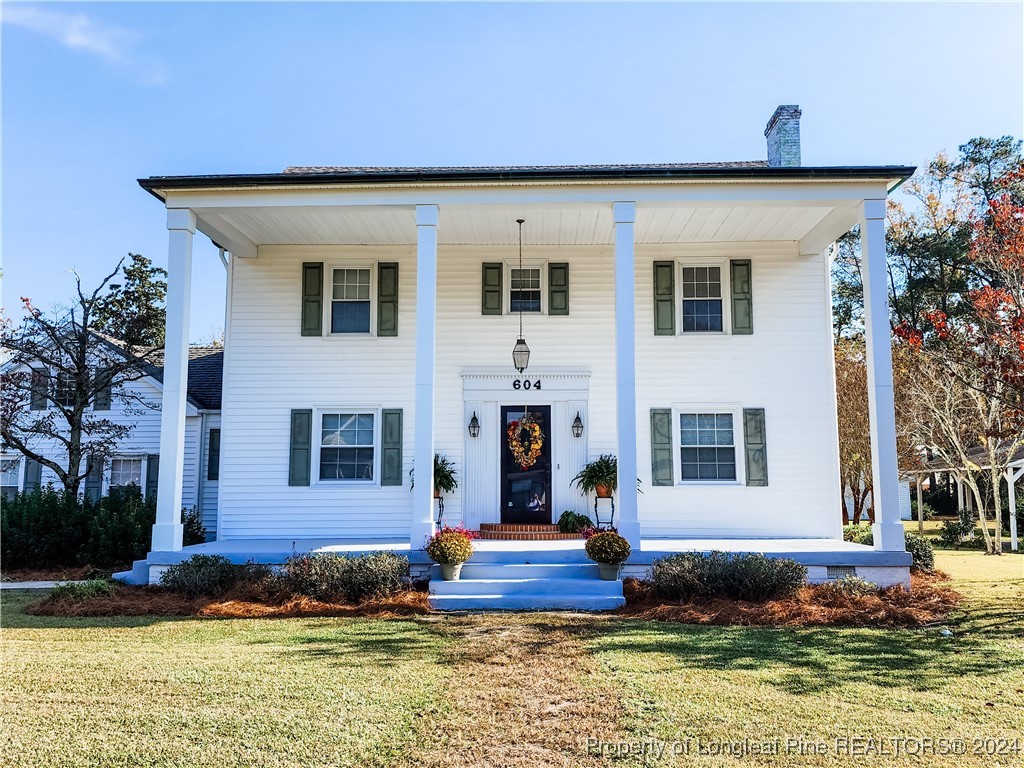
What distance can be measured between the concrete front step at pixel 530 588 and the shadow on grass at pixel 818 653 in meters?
1.42

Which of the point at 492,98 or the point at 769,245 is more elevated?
the point at 492,98

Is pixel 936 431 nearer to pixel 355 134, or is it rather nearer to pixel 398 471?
pixel 398 471

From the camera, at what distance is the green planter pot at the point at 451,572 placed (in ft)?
30.8

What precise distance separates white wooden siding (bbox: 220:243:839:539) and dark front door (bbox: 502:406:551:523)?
190 millimetres

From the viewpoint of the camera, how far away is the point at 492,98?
11672mm

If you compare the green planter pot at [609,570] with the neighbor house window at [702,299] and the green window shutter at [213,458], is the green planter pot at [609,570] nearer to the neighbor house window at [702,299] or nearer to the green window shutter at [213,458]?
the neighbor house window at [702,299]

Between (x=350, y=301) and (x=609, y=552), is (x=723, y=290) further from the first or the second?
(x=350, y=301)

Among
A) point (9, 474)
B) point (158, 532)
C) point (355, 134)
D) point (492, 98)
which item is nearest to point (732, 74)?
point (492, 98)

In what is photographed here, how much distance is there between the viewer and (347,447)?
1239 cm

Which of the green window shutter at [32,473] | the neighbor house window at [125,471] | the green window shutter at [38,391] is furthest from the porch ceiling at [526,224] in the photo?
the green window shutter at [32,473]

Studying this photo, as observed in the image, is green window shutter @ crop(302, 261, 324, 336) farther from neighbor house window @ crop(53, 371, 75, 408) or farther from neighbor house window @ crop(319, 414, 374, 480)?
neighbor house window @ crop(53, 371, 75, 408)

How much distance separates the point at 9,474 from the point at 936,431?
22.7 m

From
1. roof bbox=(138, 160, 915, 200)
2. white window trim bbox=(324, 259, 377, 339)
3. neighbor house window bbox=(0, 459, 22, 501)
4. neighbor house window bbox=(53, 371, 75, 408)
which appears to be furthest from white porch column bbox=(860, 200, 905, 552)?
neighbor house window bbox=(0, 459, 22, 501)

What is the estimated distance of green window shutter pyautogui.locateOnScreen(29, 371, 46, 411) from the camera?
1415 cm
